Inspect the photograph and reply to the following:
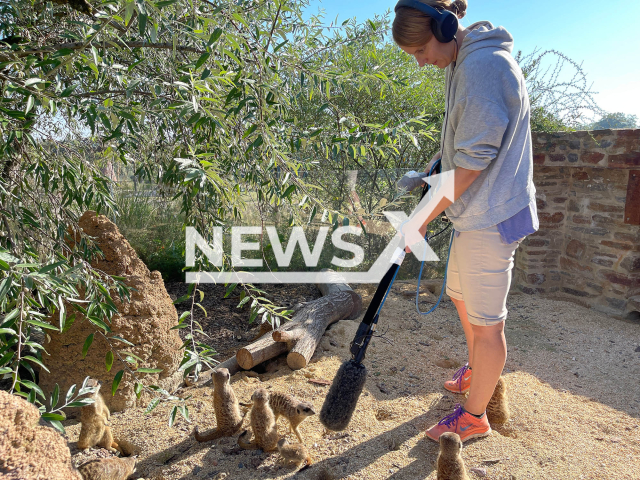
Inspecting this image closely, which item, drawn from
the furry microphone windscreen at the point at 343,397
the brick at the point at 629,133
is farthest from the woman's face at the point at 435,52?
the brick at the point at 629,133

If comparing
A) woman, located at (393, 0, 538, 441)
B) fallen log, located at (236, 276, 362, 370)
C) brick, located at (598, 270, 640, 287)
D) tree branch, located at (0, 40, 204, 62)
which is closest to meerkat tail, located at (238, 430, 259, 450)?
fallen log, located at (236, 276, 362, 370)

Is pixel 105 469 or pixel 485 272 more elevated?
pixel 485 272

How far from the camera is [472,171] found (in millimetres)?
2127

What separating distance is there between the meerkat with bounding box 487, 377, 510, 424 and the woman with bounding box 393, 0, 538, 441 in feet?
1.10

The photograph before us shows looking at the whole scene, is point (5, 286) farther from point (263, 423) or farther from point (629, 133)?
point (629, 133)

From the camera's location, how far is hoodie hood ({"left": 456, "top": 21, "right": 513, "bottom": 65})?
6.93 feet

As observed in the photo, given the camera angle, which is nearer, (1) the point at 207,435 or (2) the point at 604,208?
(1) the point at 207,435

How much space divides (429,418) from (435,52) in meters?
2.25

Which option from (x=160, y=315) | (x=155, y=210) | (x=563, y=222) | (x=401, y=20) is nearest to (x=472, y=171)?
(x=401, y=20)

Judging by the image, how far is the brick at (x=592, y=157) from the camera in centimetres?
507

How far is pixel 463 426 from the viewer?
2598 millimetres

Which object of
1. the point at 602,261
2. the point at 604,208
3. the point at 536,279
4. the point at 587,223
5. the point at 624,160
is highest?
the point at 624,160

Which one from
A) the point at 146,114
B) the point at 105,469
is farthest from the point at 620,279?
the point at 105,469

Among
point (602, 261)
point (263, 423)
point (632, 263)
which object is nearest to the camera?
point (263, 423)
